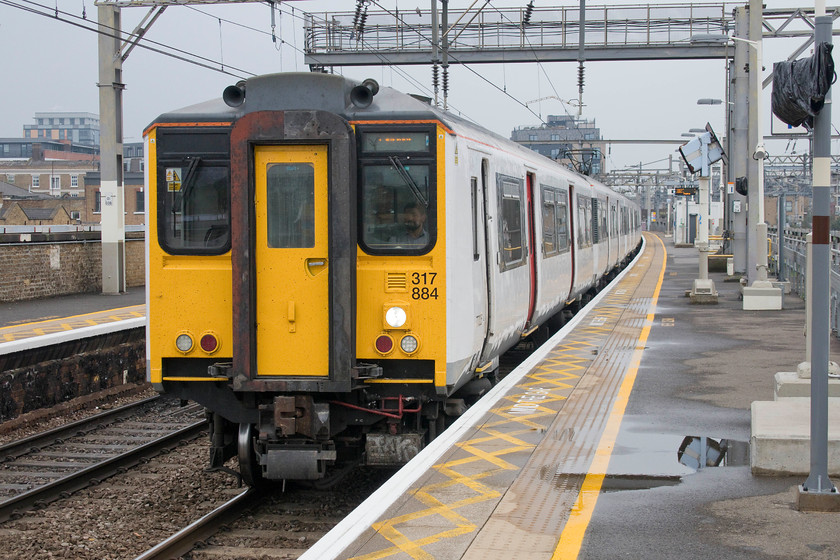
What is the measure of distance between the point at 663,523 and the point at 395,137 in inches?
138

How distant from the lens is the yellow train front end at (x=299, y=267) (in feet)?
24.2

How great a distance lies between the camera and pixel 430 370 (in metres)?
7.60

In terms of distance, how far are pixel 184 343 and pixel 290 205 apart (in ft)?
4.42

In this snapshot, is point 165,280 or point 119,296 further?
point 119,296

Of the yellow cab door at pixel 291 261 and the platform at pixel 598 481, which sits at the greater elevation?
the yellow cab door at pixel 291 261

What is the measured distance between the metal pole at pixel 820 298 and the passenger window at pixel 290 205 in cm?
351

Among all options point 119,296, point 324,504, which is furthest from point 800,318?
point 119,296

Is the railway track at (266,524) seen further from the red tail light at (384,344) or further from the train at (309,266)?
the red tail light at (384,344)

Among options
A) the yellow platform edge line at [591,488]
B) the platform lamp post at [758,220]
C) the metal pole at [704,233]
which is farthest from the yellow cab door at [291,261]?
the metal pole at [704,233]

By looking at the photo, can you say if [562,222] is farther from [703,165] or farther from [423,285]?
[423,285]

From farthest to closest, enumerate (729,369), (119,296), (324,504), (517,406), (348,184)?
(119,296) → (729,369) → (517,406) → (324,504) → (348,184)

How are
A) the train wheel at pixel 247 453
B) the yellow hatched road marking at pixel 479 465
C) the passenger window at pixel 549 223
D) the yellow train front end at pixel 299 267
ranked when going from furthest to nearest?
1. the passenger window at pixel 549 223
2. the train wheel at pixel 247 453
3. the yellow train front end at pixel 299 267
4. the yellow hatched road marking at pixel 479 465

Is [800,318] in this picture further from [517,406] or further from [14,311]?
[14,311]

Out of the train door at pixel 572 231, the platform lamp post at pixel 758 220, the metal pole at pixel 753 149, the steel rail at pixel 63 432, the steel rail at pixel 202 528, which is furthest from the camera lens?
the metal pole at pixel 753 149
